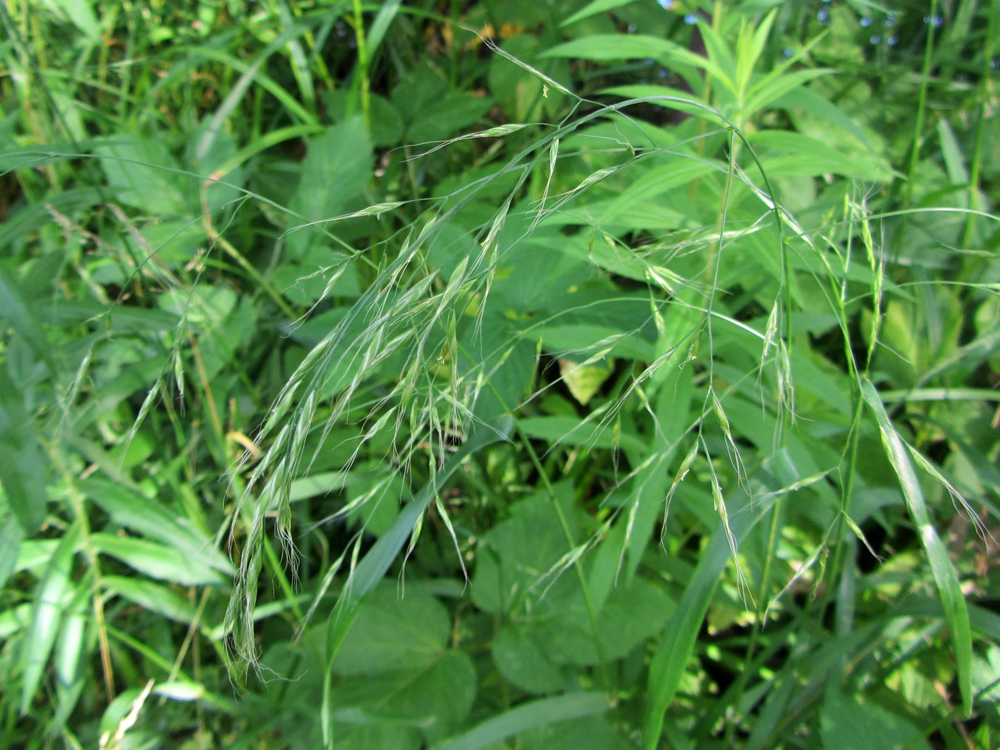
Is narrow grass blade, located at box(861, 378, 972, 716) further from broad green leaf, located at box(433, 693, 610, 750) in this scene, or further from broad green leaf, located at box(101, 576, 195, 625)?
broad green leaf, located at box(101, 576, 195, 625)

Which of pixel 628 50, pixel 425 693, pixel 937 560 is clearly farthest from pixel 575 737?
pixel 628 50

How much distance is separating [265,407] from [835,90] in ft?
4.91

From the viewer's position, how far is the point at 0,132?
1173 mm

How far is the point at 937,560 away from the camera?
1.89 feet

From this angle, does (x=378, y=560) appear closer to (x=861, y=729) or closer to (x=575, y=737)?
(x=575, y=737)

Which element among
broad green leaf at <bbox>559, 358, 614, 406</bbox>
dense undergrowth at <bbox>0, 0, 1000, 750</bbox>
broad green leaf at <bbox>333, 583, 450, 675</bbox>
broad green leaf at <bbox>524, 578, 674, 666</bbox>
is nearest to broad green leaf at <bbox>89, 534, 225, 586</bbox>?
dense undergrowth at <bbox>0, 0, 1000, 750</bbox>

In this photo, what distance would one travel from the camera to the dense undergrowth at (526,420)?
2.98 feet

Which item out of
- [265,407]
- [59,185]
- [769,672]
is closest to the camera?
[769,672]

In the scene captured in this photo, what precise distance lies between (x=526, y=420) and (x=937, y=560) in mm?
578

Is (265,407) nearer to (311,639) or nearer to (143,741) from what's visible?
(311,639)

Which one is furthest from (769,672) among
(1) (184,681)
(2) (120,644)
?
(2) (120,644)

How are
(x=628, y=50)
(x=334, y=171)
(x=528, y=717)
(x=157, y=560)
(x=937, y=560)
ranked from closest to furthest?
(x=937, y=560), (x=528, y=717), (x=628, y=50), (x=157, y=560), (x=334, y=171)

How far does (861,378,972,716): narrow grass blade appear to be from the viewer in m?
0.56

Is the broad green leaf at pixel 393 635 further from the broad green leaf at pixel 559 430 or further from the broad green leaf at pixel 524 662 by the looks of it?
the broad green leaf at pixel 559 430
